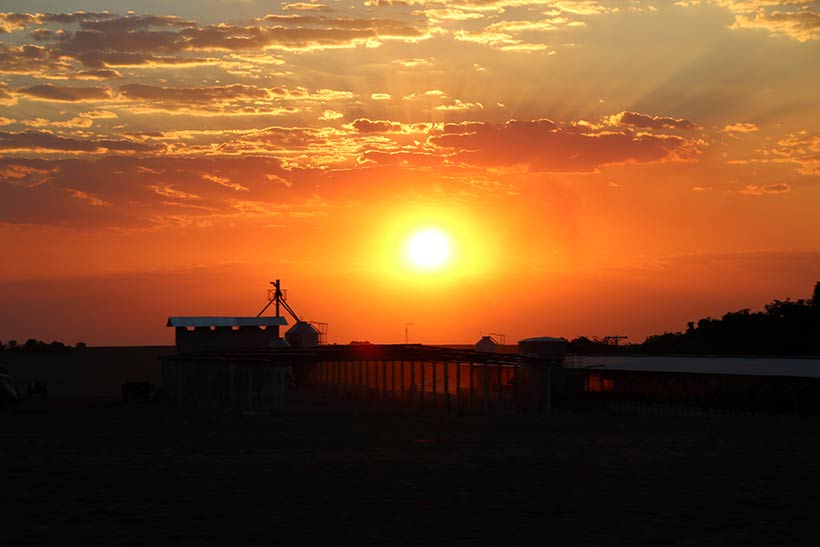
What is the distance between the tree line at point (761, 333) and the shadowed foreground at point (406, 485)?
62640mm

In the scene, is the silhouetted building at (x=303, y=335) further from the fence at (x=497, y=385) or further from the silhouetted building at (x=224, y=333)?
the fence at (x=497, y=385)

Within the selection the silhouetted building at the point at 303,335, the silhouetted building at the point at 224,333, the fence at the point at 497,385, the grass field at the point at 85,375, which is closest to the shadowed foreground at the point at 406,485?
the fence at the point at 497,385

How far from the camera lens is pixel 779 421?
53.8 metres

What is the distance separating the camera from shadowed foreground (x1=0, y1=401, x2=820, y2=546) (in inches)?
843

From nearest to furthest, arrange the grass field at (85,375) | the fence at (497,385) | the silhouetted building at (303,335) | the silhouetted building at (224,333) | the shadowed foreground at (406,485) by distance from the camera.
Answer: the shadowed foreground at (406,485)
the fence at (497,385)
the silhouetted building at (224,333)
the grass field at (85,375)
the silhouetted building at (303,335)

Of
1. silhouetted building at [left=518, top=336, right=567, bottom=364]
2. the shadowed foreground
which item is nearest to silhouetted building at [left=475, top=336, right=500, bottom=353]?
silhouetted building at [left=518, top=336, right=567, bottom=364]

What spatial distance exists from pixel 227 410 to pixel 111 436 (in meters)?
19.0

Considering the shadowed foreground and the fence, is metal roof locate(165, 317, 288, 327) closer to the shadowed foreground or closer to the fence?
the fence

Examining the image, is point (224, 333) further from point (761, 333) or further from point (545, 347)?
point (761, 333)

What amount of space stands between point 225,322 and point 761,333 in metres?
51.3

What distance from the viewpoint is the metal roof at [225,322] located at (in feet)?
293

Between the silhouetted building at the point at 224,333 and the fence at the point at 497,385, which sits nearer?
the fence at the point at 497,385

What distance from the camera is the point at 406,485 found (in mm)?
27547

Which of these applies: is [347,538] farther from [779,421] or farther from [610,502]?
[779,421]
